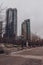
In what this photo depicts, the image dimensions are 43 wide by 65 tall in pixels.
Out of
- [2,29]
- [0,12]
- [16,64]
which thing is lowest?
[16,64]

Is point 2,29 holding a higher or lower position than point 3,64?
higher

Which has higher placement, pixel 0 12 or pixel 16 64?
pixel 0 12

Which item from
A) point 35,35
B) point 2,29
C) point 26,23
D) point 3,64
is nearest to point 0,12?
point 2,29

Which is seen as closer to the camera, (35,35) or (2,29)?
(2,29)

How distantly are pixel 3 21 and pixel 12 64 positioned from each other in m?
3.62

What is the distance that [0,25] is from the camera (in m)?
17.6

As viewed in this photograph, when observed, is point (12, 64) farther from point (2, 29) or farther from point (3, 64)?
point (2, 29)

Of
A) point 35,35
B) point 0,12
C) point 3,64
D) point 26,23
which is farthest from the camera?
point 35,35

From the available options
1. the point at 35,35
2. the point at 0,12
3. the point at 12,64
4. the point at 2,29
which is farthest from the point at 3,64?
the point at 35,35

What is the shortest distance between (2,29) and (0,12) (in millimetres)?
1525

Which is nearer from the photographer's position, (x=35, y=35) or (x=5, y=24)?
(x=5, y=24)

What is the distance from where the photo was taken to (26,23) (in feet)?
262

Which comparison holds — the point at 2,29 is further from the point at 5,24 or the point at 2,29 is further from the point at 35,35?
the point at 35,35

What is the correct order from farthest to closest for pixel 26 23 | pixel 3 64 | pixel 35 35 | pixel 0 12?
pixel 35 35
pixel 26 23
pixel 3 64
pixel 0 12
